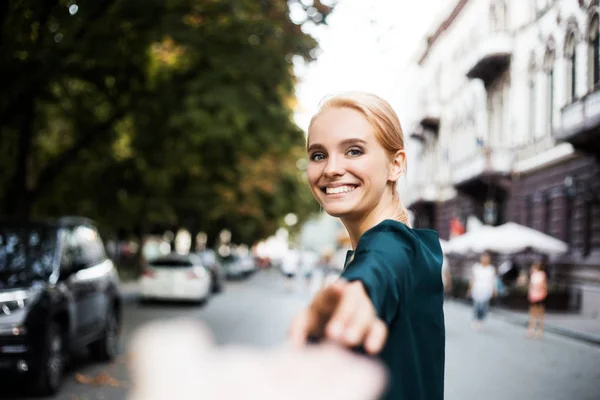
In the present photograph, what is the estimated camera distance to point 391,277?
1.21 metres

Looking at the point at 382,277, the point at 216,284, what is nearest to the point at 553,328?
the point at 216,284

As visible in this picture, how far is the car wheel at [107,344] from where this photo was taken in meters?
11.9

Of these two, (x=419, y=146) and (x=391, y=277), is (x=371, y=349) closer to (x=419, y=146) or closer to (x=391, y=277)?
(x=391, y=277)

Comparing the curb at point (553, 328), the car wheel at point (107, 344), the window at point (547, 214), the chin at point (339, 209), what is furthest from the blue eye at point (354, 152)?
the window at point (547, 214)

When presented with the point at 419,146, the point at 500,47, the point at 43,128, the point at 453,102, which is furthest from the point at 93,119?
the point at 419,146

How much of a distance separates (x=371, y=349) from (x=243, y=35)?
11.1m

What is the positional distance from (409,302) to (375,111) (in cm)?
33

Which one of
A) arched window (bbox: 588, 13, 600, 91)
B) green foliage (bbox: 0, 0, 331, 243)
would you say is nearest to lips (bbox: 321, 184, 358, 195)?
arched window (bbox: 588, 13, 600, 91)

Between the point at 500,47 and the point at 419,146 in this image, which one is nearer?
the point at 500,47

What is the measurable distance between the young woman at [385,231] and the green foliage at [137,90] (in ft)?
22.8

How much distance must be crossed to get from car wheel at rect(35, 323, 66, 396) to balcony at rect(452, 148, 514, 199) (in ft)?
65.2

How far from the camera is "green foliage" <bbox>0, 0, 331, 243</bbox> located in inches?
402

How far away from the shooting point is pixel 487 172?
97.5 feet

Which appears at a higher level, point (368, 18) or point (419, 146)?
point (419, 146)
